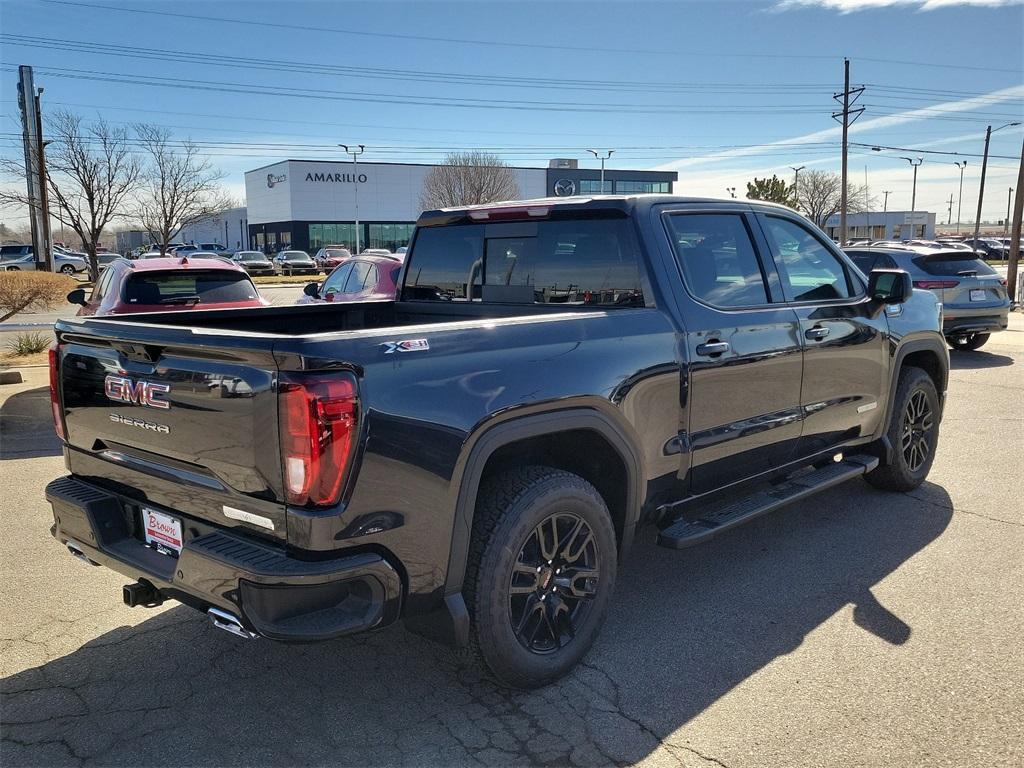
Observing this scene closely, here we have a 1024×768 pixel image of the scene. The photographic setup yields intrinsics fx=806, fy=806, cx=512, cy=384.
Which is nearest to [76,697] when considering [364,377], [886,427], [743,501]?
[364,377]

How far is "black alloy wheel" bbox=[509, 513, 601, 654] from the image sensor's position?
3.13 m

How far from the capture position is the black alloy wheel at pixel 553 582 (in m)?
3.13

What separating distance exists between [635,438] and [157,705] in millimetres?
2153

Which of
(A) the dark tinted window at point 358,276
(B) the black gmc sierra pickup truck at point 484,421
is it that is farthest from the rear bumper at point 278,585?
(A) the dark tinted window at point 358,276

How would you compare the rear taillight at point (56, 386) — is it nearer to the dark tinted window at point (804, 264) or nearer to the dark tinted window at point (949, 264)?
the dark tinted window at point (804, 264)

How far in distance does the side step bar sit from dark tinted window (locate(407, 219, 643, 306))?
3.55ft

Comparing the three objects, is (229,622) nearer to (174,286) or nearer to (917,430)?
(917,430)

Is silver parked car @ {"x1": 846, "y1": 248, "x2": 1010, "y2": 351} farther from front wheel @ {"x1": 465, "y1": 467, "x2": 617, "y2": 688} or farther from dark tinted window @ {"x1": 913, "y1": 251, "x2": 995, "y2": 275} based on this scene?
front wheel @ {"x1": 465, "y1": 467, "x2": 617, "y2": 688}

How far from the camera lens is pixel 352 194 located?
7700 cm

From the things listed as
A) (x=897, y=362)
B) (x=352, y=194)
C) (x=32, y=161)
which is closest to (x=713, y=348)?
(x=897, y=362)

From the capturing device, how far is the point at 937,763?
272cm

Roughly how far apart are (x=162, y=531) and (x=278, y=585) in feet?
2.59

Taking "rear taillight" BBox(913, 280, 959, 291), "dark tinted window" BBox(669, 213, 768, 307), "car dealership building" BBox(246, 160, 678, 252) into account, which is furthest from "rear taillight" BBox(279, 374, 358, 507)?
"car dealership building" BBox(246, 160, 678, 252)

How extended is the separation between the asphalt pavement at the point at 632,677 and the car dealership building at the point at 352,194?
7217 cm
